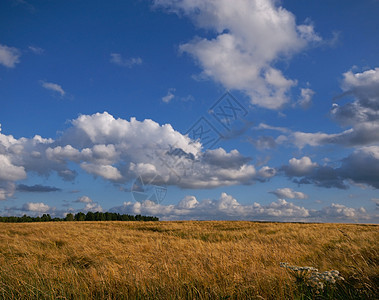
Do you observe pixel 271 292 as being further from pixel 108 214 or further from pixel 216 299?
pixel 108 214

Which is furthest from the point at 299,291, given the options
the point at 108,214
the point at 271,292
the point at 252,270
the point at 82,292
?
the point at 108,214

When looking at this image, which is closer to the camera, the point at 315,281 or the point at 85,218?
the point at 315,281

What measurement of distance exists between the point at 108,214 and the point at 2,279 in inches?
3695

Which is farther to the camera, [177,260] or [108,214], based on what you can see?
[108,214]

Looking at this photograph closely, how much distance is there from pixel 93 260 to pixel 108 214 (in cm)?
9112

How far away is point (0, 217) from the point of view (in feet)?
275

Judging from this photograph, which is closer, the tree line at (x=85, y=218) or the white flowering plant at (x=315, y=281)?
the white flowering plant at (x=315, y=281)

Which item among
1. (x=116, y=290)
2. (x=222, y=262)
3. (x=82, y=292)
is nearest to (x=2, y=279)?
(x=82, y=292)

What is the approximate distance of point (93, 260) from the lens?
28.6 feet

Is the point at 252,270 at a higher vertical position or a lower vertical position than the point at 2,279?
higher

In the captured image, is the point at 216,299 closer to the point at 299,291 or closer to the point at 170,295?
the point at 170,295

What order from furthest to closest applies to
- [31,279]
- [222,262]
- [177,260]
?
[177,260]
[222,262]
[31,279]

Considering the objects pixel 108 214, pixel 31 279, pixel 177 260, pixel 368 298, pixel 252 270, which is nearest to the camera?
pixel 368 298

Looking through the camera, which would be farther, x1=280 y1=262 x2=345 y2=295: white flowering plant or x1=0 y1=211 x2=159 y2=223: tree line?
x1=0 y1=211 x2=159 y2=223: tree line
